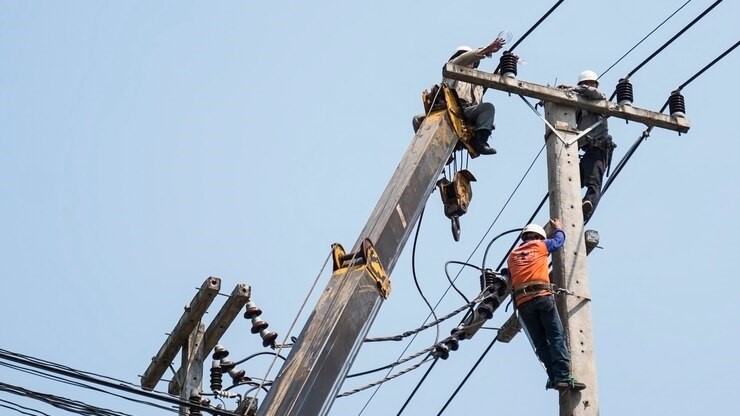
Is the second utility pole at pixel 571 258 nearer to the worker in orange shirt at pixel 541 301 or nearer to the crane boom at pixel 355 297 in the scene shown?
the worker in orange shirt at pixel 541 301

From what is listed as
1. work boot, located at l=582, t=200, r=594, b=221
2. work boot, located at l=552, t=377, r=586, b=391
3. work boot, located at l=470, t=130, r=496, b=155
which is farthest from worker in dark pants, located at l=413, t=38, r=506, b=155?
work boot, located at l=552, t=377, r=586, b=391

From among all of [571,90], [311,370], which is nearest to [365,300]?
[311,370]

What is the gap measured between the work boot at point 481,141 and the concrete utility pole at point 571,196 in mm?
638

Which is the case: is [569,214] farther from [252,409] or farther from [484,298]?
[252,409]

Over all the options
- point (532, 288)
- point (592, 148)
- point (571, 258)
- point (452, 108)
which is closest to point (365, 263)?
point (532, 288)

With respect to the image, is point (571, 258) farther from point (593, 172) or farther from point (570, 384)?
point (593, 172)

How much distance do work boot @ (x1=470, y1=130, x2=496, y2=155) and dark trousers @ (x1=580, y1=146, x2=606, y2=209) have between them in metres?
1.00

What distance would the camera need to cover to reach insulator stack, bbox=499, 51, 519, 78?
12898mm

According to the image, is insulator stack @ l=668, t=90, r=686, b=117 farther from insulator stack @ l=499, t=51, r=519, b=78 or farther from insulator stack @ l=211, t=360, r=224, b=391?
insulator stack @ l=211, t=360, r=224, b=391

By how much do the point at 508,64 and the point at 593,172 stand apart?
164 centimetres

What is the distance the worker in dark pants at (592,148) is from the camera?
44.2ft

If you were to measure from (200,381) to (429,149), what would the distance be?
3419mm

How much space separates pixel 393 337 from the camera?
13.4 metres

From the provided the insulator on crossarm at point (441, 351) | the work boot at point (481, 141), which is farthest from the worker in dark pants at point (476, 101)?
the insulator on crossarm at point (441, 351)
